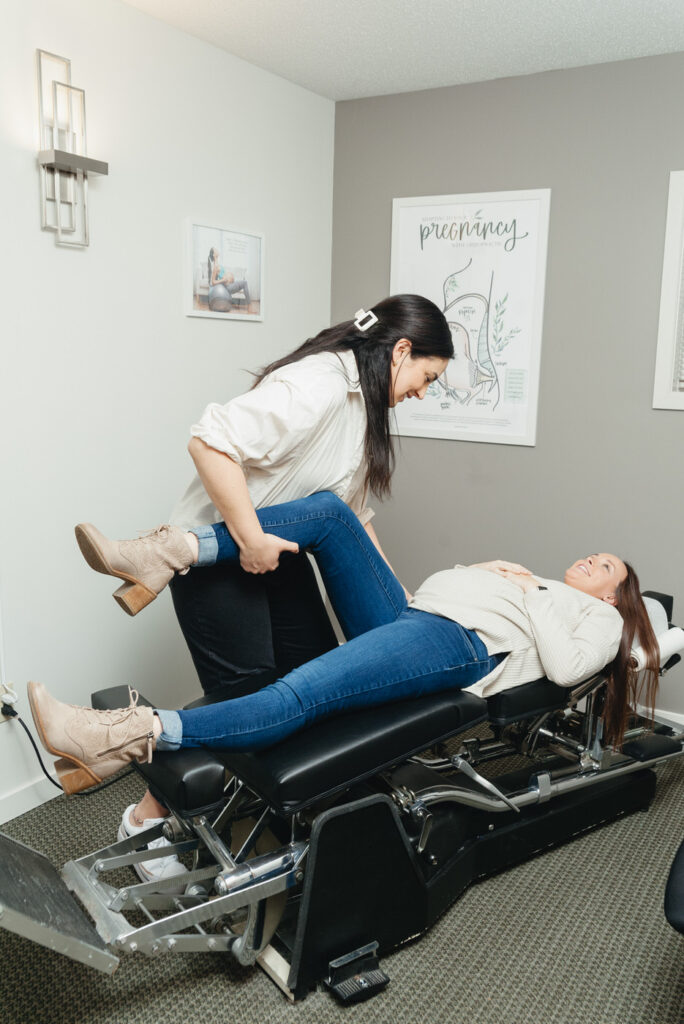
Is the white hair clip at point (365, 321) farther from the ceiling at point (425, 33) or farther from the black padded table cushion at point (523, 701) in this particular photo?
the ceiling at point (425, 33)

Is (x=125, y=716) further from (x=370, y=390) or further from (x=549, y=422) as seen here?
(x=549, y=422)

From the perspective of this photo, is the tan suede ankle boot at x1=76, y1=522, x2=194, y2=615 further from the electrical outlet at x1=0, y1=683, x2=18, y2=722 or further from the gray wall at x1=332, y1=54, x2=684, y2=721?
the gray wall at x1=332, y1=54, x2=684, y2=721

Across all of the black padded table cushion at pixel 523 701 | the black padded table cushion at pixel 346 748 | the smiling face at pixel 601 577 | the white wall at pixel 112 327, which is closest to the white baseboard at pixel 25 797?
the white wall at pixel 112 327

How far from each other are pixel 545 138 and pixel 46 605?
7.01 ft

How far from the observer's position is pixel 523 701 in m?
1.85

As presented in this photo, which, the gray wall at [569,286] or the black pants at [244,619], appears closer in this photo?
the black pants at [244,619]

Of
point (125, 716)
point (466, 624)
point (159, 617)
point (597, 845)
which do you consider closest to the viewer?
point (125, 716)

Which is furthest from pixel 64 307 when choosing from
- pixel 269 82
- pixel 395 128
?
pixel 395 128

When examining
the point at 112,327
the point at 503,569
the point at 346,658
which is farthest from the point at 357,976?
the point at 112,327

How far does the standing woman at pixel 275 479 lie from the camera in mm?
1694

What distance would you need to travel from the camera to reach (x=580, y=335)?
2832mm

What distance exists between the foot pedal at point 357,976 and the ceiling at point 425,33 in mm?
2292

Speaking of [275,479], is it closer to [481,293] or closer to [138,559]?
[138,559]

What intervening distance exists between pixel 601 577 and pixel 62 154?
5.52 feet
